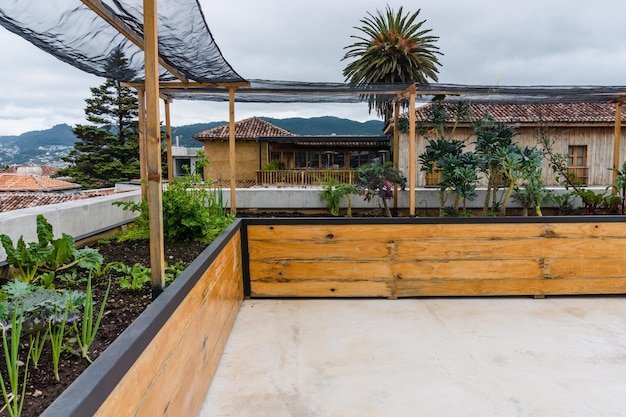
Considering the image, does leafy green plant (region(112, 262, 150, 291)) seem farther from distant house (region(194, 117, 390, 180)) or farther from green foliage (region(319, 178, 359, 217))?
distant house (region(194, 117, 390, 180))

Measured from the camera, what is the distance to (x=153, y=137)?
176cm

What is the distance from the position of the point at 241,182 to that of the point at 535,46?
51.2 feet

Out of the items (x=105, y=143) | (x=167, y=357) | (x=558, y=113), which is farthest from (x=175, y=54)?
(x=105, y=143)

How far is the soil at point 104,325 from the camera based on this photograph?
1.07 metres

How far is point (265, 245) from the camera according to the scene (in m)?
3.89

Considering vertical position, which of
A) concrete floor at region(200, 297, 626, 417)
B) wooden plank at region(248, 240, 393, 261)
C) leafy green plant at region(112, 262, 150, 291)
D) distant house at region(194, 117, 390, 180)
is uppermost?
distant house at region(194, 117, 390, 180)

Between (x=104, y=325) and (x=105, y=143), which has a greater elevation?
(x=105, y=143)

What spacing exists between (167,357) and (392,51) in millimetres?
16720

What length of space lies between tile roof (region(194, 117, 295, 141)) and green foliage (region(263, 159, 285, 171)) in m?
1.34

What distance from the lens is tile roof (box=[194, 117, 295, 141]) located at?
1806 centimetres

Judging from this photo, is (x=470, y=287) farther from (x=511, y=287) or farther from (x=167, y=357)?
(x=167, y=357)

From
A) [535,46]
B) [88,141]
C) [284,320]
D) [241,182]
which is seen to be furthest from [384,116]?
[88,141]

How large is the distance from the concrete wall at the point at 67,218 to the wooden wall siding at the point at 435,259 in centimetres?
121

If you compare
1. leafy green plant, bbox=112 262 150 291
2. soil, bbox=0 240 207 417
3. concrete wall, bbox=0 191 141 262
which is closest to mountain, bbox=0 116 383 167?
concrete wall, bbox=0 191 141 262
